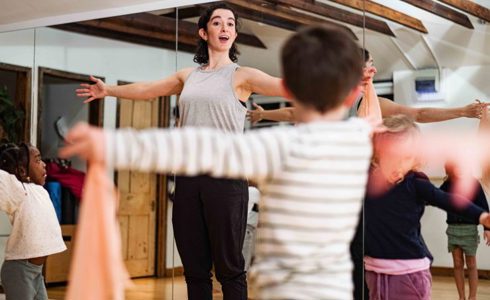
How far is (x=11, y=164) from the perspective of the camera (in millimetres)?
3650

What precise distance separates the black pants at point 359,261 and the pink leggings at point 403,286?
0.96 metres

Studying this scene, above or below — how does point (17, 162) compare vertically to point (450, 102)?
below

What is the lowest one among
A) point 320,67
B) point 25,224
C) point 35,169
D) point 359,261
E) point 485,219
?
point 359,261

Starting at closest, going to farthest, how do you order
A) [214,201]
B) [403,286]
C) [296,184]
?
[296,184] → [403,286] → [214,201]

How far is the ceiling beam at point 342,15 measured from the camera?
12.0 feet

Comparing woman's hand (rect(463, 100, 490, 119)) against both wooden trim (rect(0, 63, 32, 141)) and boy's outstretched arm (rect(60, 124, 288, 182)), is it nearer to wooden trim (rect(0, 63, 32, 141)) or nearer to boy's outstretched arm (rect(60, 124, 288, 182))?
boy's outstretched arm (rect(60, 124, 288, 182))

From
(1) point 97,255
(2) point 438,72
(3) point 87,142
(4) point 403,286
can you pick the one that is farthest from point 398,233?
(2) point 438,72

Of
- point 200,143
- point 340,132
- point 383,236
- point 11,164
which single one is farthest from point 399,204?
point 11,164

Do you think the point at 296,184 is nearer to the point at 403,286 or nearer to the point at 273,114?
the point at 403,286

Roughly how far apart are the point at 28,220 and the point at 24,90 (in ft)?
6.29

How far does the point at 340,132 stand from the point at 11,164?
2.56m

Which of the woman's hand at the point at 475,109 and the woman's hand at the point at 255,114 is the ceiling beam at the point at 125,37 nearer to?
the woman's hand at the point at 255,114

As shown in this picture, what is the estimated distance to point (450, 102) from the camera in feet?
11.3

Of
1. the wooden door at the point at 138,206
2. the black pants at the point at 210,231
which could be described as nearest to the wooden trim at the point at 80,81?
the wooden door at the point at 138,206
